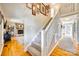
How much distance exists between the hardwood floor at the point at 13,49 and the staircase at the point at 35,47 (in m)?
0.06

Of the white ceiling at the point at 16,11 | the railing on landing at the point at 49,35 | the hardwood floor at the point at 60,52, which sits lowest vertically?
the hardwood floor at the point at 60,52

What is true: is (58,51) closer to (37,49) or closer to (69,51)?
(69,51)

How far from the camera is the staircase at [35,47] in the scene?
2.05m

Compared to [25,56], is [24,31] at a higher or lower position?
higher

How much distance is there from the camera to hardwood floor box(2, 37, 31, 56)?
2.05 meters

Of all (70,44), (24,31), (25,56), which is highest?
(24,31)

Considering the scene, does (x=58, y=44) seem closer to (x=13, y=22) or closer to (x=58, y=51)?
(x=58, y=51)

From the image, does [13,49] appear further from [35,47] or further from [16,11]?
[16,11]

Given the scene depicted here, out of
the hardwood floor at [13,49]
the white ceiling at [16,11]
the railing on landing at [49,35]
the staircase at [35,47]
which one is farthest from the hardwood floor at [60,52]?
the white ceiling at [16,11]

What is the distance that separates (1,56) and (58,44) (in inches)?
30.1

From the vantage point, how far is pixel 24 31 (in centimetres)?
205

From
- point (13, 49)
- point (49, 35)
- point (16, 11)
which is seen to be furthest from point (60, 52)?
point (16, 11)

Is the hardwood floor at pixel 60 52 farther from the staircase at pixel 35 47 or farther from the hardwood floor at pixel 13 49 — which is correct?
the hardwood floor at pixel 13 49

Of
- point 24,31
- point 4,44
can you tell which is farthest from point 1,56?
point 24,31
